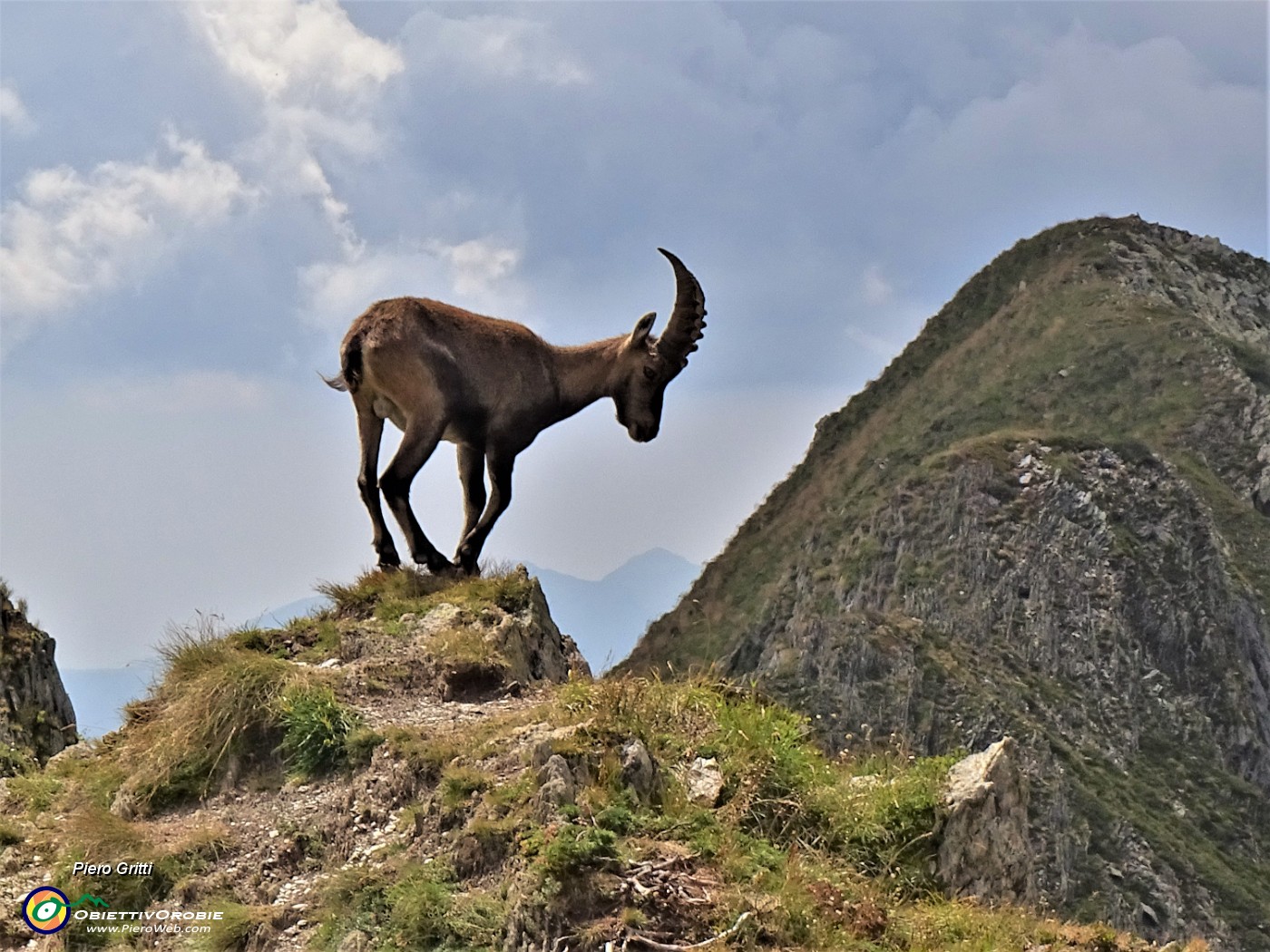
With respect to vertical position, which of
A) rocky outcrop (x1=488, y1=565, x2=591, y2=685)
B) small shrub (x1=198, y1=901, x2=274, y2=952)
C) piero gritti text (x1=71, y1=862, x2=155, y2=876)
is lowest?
small shrub (x1=198, y1=901, x2=274, y2=952)

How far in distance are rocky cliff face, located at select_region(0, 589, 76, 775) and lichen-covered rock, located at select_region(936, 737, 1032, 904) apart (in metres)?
12.1

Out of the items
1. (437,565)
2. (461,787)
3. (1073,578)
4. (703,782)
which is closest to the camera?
(461,787)

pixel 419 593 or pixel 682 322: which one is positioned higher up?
pixel 682 322

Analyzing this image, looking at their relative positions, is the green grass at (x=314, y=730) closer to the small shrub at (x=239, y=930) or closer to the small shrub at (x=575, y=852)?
the small shrub at (x=239, y=930)

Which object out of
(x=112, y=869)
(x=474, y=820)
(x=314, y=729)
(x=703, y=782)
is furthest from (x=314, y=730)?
(x=703, y=782)

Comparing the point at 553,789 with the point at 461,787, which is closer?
the point at 553,789

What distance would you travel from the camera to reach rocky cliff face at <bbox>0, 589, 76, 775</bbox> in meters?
18.8

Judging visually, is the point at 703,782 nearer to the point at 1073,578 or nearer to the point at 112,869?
the point at 112,869

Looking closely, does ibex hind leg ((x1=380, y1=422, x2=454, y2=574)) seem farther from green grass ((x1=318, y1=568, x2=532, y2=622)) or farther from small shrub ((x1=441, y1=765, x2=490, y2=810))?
small shrub ((x1=441, y1=765, x2=490, y2=810))

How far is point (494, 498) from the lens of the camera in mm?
14797

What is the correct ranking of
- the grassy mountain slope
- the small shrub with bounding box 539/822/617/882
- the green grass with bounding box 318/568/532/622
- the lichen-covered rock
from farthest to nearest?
the green grass with bounding box 318/568/532/622, the lichen-covered rock, the grassy mountain slope, the small shrub with bounding box 539/822/617/882

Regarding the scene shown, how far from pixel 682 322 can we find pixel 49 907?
863 centimetres

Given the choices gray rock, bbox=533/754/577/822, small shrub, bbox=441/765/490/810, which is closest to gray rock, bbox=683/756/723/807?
gray rock, bbox=533/754/577/822

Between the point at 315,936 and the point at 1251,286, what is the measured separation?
141m
